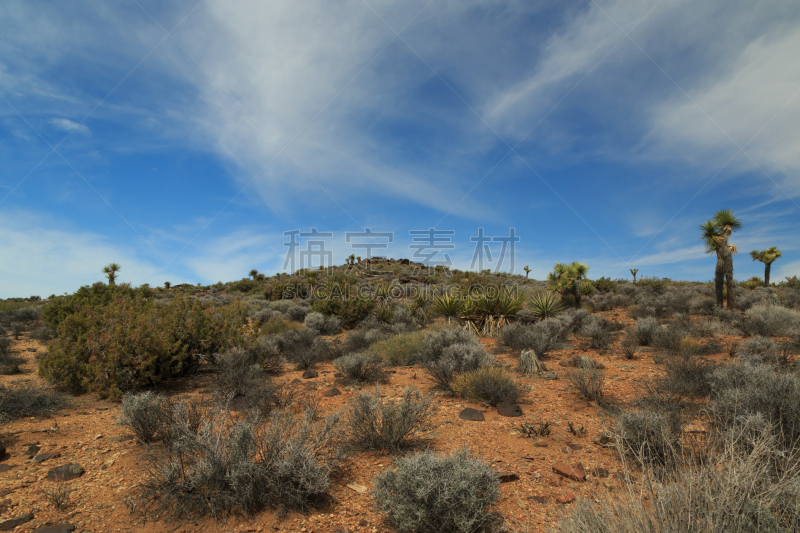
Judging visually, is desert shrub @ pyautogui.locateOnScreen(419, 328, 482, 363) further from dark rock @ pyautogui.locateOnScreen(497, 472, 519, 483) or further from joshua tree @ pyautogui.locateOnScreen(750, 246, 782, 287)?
joshua tree @ pyautogui.locateOnScreen(750, 246, 782, 287)

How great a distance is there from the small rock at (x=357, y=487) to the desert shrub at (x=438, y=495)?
50cm

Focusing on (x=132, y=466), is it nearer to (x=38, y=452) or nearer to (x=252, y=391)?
(x=38, y=452)

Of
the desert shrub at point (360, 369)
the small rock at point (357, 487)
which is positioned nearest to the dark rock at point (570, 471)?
the small rock at point (357, 487)

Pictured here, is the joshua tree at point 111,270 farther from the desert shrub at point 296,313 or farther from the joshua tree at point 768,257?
the joshua tree at point 768,257

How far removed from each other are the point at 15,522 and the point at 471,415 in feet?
16.7

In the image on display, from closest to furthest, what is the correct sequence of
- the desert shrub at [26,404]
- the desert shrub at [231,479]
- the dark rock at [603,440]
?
1. the desert shrub at [231,479]
2. the dark rock at [603,440]
3. the desert shrub at [26,404]

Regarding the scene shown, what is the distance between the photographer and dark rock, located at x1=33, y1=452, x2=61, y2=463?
4379 millimetres

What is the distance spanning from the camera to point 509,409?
5832mm

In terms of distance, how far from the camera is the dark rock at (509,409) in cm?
573

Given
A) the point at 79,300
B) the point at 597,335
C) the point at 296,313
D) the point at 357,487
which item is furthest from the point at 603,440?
the point at 79,300

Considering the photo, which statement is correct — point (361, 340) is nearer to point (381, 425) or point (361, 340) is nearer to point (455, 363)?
point (455, 363)

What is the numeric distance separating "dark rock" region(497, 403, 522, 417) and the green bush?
6626mm

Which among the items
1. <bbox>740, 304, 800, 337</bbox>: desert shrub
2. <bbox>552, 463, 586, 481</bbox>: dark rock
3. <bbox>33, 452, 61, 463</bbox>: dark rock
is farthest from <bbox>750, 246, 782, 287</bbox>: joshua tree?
<bbox>33, 452, 61, 463</bbox>: dark rock

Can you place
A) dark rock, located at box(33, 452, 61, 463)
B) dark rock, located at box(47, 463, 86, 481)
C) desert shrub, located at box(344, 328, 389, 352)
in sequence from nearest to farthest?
dark rock, located at box(47, 463, 86, 481), dark rock, located at box(33, 452, 61, 463), desert shrub, located at box(344, 328, 389, 352)
